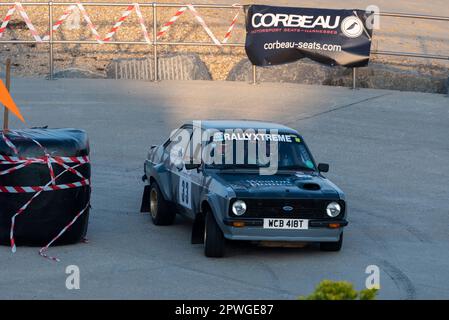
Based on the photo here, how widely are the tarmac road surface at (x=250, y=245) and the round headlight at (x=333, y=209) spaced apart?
536 millimetres

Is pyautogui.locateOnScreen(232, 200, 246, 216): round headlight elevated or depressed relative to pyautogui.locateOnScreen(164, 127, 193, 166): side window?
depressed

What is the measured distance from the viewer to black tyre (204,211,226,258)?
11531mm

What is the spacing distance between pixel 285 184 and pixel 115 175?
5.17m

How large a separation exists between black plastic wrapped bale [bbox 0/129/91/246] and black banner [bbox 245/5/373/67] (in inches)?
433

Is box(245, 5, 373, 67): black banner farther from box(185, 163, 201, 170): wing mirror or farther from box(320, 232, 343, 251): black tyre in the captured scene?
box(320, 232, 343, 251): black tyre

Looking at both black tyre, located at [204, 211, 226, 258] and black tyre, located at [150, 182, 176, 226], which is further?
black tyre, located at [150, 182, 176, 226]

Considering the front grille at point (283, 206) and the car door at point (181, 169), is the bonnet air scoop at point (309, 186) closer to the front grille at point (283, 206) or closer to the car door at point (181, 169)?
the front grille at point (283, 206)

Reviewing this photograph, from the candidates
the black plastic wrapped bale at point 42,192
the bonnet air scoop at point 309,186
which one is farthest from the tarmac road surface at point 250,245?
the bonnet air scoop at point 309,186

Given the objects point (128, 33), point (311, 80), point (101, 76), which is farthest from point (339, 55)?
point (128, 33)

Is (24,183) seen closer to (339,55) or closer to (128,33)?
(339,55)

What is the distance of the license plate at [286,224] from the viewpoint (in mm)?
11352

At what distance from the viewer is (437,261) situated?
1190 cm

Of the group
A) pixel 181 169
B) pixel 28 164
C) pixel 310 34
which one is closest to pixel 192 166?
pixel 181 169

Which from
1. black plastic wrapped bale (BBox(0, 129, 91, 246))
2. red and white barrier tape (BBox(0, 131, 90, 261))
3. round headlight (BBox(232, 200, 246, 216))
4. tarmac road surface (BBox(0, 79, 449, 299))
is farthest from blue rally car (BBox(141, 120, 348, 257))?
red and white barrier tape (BBox(0, 131, 90, 261))
